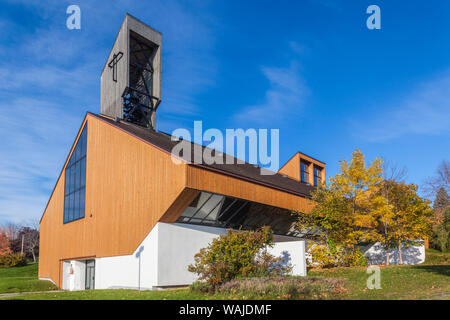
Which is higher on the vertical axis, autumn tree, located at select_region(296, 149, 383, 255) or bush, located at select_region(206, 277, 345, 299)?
autumn tree, located at select_region(296, 149, 383, 255)

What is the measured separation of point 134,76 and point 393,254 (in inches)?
949

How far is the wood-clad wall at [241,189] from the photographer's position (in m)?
16.6

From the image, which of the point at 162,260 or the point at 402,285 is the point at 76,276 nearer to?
the point at 162,260

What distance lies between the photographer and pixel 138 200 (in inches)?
734

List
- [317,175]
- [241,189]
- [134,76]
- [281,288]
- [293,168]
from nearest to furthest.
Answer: [281,288], [241,189], [134,76], [293,168], [317,175]

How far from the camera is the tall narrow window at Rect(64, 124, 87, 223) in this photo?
78.6 feet

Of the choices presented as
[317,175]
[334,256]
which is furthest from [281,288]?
[317,175]

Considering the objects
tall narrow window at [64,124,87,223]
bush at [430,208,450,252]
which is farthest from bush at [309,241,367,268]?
tall narrow window at [64,124,87,223]

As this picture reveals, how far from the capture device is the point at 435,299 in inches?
388

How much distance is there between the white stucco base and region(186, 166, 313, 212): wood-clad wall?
96.8 inches

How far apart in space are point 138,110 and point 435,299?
22.5 m

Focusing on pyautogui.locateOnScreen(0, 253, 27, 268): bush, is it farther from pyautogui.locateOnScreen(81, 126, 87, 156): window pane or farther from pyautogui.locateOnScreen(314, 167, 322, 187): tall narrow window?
pyautogui.locateOnScreen(314, 167, 322, 187): tall narrow window

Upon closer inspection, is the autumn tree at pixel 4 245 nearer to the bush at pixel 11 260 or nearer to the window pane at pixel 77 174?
the bush at pixel 11 260
